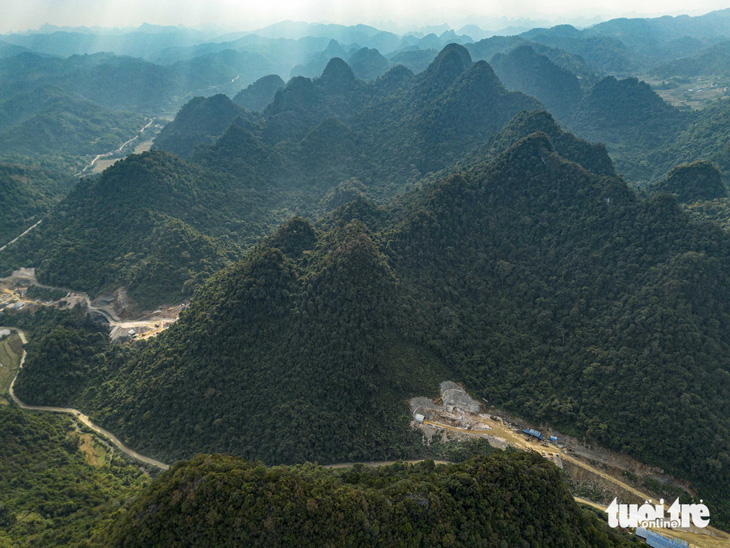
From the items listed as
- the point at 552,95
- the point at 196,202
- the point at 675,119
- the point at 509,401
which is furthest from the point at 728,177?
the point at 196,202

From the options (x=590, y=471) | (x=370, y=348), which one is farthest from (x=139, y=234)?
(x=590, y=471)

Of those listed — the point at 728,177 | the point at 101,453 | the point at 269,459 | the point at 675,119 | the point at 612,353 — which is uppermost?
the point at 675,119

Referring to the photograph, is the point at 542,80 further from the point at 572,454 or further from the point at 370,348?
the point at 572,454

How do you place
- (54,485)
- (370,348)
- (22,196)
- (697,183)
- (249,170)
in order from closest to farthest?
1. (54,485)
2. (370,348)
3. (697,183)
4. (22,196)
5. (249,170)

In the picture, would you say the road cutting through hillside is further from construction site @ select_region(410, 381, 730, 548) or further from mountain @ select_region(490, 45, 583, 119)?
mountain @ select_region(490, 45, 583, 119)

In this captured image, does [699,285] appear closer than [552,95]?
Yes

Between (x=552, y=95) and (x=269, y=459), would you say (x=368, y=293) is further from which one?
(x=552, y=95)

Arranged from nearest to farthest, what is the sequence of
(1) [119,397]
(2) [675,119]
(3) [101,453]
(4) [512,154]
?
1. (3) [101,453]
2. (1) [119,397]
3. (4) [512,154]
4. (2) [675,119]
